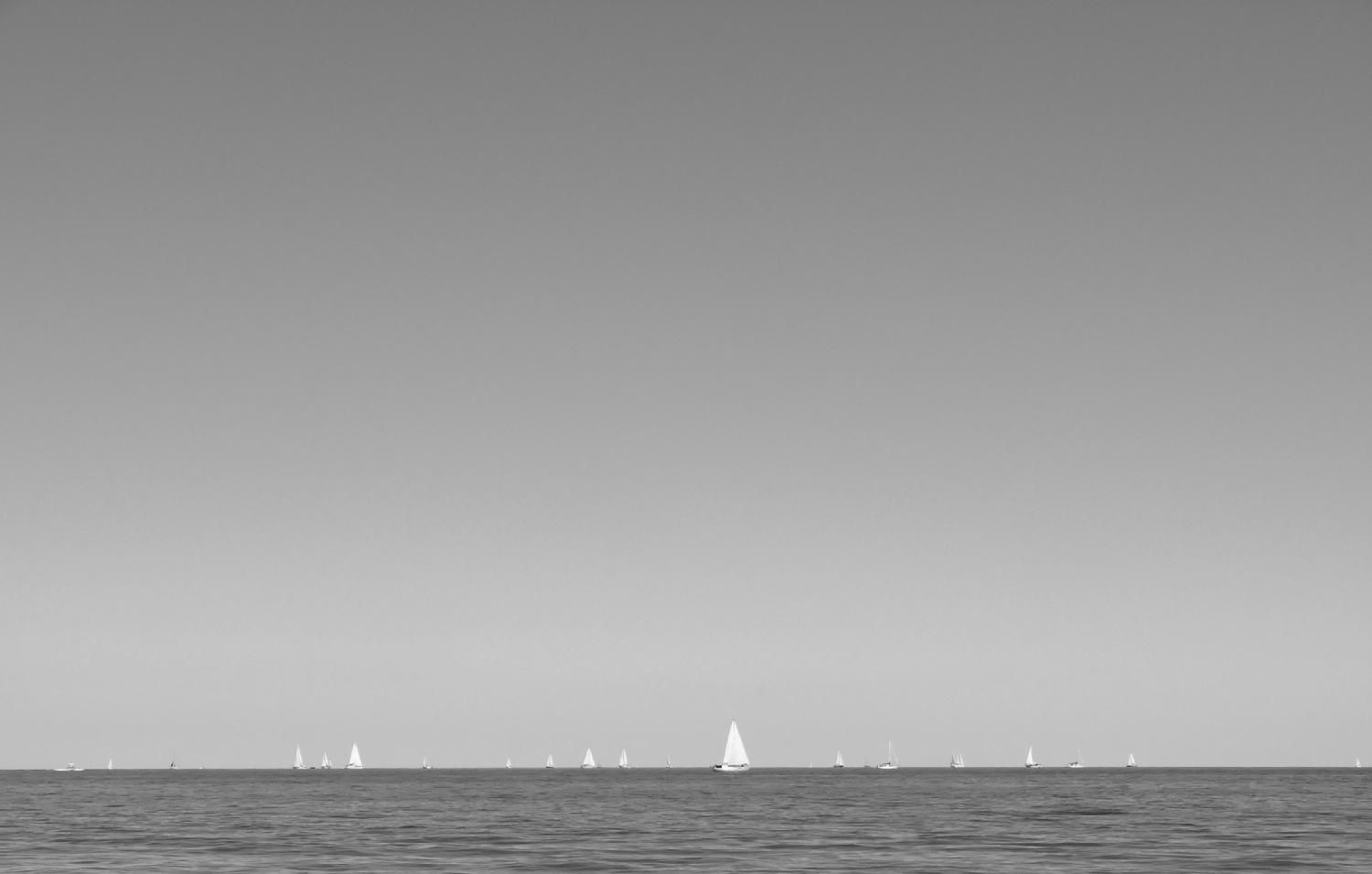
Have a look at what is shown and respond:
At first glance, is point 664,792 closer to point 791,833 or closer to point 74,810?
point 74,810

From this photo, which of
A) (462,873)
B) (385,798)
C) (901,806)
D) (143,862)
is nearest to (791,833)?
(462,873)

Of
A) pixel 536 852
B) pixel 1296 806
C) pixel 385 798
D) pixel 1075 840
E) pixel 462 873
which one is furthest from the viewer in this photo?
pixel 385 798

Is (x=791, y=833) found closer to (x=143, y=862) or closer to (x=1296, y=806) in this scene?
(x=143, y=862)

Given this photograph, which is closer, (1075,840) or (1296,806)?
(1075,840)

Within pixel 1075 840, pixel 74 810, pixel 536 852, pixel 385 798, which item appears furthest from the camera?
pixel 385 798

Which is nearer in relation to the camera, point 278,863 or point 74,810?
point 278,863

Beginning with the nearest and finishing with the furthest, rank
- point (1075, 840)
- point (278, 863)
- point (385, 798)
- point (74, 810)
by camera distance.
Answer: point (278, 863), point (1075, 840), point (74, 810), point (385, 798)

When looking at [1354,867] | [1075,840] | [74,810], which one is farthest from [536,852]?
[74,810]

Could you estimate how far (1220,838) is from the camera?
301ft

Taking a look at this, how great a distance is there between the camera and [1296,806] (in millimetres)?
144125

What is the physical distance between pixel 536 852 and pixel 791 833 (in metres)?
21.1

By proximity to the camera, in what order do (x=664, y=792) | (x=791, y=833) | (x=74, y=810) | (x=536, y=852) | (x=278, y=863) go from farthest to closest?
(x=664, y=792) < (x=74, y=810) < (x=791, y=833) < (x=536, y=852) < (x=278, y=863)

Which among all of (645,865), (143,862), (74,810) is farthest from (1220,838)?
(74,810)

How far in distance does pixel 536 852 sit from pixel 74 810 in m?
71.5
